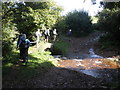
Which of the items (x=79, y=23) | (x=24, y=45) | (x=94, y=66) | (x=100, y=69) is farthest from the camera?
(x=79, y=23)

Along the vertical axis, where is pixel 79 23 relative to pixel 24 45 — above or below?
above

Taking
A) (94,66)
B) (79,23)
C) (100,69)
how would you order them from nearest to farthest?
(100,69) < (94,66) < (79,23)

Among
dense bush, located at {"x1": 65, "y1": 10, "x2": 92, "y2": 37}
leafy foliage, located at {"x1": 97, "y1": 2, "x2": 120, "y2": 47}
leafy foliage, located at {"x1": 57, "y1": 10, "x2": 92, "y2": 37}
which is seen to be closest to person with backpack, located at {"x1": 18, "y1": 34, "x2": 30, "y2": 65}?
leafy foliage, located at {"x1": 97, "y1": 2, "x2": 120, "y2": 47}

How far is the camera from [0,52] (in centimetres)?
641

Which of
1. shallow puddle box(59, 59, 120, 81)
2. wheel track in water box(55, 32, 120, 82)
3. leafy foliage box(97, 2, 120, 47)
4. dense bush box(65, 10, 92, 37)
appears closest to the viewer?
shallow puddle box(59, 59, 120, 81)

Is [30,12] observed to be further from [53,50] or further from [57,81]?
[57,81]

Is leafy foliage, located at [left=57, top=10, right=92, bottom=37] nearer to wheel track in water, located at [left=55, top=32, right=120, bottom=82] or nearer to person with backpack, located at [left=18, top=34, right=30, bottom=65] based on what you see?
wheel track in water, located at [left=55, top=32, right=120, bottom=82]

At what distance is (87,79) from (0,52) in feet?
15.1

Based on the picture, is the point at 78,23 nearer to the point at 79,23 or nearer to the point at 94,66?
the point at 79,23

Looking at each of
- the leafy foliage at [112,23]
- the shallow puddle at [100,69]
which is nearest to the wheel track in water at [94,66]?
the shallow puddle at [100,69]

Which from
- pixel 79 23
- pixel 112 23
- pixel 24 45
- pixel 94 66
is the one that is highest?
pixel 79 23

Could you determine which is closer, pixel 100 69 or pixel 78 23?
pixel 100 69

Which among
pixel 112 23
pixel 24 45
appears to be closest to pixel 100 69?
pixel 24 45

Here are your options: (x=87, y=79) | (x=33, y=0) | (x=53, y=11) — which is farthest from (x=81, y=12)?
(x=87, y=79)
